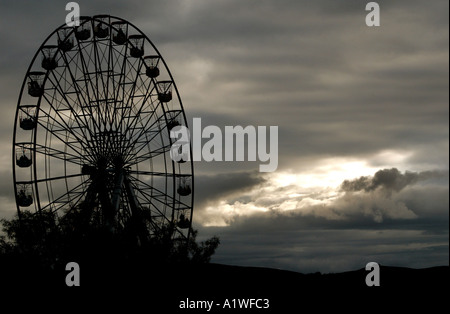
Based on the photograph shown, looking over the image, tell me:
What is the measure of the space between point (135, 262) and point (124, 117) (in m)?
8.93

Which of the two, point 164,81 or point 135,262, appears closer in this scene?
point 135,262

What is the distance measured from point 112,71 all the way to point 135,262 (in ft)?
38.8

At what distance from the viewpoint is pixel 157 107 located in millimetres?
51062

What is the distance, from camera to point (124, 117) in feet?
158
